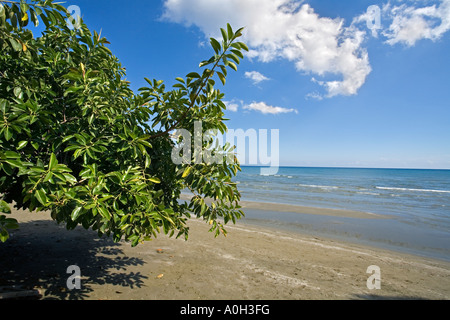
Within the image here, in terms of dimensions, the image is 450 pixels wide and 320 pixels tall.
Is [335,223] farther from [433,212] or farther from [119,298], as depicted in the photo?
[119,298]

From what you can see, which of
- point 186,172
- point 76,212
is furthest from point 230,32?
point 76,212

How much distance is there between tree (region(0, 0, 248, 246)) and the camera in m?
2.28

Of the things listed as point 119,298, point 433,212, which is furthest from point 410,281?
point 433,212

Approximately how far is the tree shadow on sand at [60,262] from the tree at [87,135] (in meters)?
1.91

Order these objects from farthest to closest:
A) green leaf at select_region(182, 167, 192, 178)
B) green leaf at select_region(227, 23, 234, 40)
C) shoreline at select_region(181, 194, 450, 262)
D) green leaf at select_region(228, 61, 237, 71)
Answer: shoreline at select_region(181, 194, 450, 262)
green leaf at select_region(182, 167, 192, 178)
green leaf at select_region(228, 61, 237, 71)
green leaf at select_region(227, 23, 234, 40)

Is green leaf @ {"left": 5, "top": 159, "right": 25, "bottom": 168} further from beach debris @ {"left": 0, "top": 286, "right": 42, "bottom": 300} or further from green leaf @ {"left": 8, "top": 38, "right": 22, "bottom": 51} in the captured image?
beach debris @ {"left": 0, "top": 286, "right": 42, "bottom": 300}

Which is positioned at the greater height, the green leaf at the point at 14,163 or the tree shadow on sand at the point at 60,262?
the green leaf at the point at 14,163

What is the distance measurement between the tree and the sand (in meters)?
1.87

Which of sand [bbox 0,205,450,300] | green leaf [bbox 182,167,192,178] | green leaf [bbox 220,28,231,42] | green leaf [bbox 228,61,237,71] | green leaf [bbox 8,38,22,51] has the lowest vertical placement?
sand [bbox 0,205,450,300]

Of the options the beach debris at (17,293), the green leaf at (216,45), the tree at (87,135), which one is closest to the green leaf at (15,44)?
the tree at (87,135)

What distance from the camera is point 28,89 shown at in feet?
8.71

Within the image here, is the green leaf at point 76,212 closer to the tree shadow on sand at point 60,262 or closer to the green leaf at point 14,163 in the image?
the green leaf at point 14,163

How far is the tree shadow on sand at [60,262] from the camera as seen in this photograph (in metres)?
4.25

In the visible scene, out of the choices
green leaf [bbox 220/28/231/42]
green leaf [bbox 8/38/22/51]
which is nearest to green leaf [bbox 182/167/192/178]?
green leaf [bbox 220/28/231/42]
